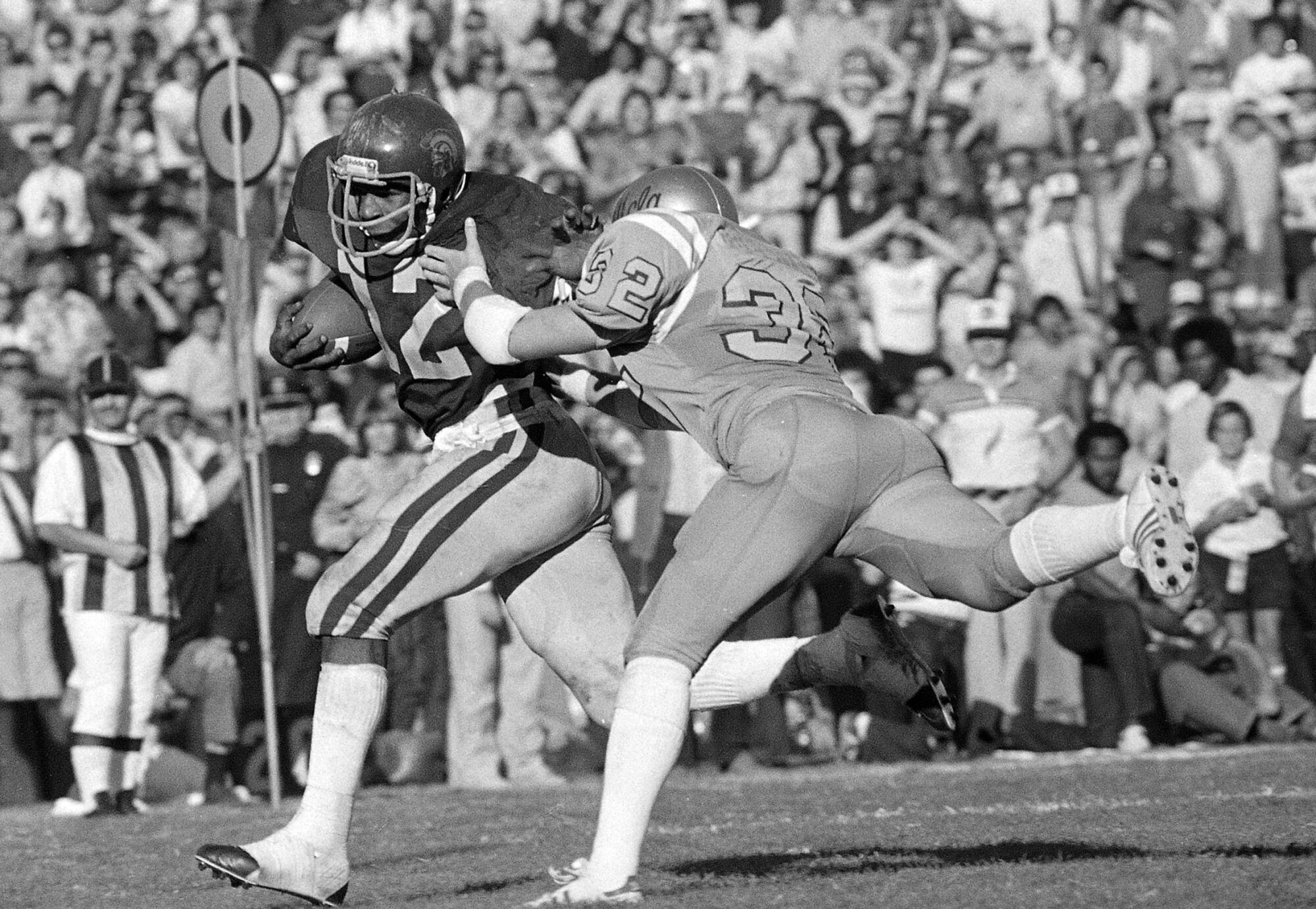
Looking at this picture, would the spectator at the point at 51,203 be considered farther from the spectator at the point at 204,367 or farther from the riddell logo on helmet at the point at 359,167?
the riddell logo on helmet at the point at 359,167

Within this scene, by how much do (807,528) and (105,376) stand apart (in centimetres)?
585

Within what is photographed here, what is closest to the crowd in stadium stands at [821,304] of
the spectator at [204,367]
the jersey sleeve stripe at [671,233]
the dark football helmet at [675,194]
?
the spectator at [204,367]

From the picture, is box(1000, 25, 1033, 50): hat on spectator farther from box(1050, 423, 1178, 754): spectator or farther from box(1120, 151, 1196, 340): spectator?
box(1050, 423, 1178, 754): spectator

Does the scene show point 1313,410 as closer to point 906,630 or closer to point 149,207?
point 906,630

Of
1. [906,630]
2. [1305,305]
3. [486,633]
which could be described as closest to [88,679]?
[486,633]

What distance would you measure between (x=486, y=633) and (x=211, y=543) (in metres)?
1.43

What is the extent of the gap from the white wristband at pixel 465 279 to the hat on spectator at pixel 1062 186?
9757 mm

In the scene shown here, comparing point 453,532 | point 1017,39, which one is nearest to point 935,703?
point 453,532

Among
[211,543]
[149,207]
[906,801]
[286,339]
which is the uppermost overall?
[149,207]

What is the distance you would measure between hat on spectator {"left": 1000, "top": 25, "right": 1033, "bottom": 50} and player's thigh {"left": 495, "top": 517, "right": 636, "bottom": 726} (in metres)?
11.2

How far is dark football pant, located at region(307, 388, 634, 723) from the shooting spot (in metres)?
5.60

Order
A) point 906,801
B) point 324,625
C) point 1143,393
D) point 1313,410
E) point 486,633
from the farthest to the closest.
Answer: point 1143,393 → point 1313,410 → point 486,633 → point 906,801 → point 324,625

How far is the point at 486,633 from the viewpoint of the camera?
1083 cm

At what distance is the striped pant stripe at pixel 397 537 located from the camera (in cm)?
557
